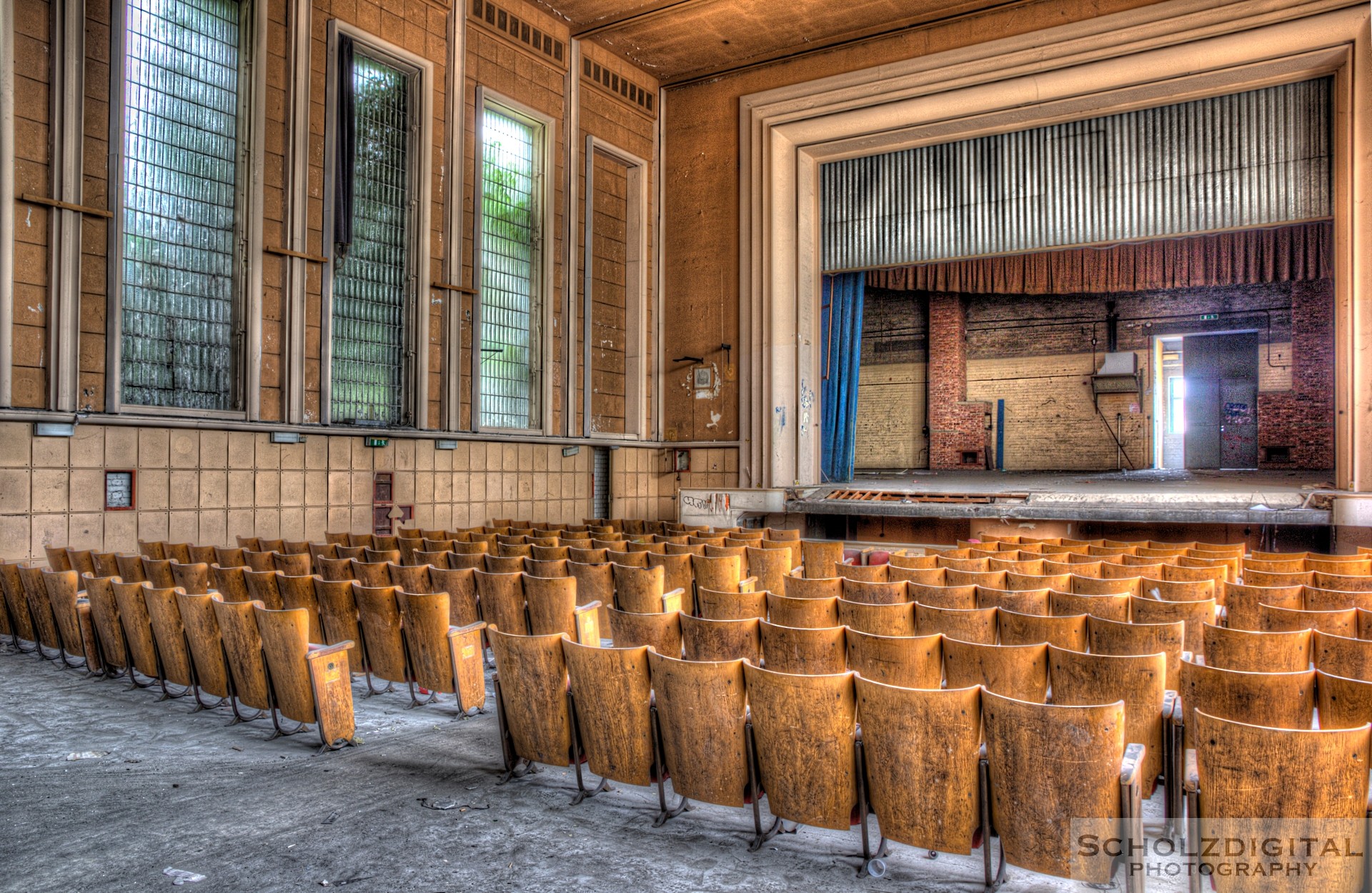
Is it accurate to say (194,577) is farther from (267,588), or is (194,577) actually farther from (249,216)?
(249,216)

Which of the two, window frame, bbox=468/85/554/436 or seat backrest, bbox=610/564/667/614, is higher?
window frame, bbox=468/85/554/436

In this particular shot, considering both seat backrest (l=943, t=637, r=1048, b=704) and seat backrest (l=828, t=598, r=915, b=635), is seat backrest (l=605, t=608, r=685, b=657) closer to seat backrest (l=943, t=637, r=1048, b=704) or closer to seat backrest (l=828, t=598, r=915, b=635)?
seat backrest (l=828, t=598, r=915, b=635)

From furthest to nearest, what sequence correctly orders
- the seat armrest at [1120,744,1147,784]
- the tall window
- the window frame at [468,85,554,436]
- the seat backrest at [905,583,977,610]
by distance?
the tall window → the window frame at [468,85,554,436] → the seat backrest at [905,583,977,610] → the seat armrest at [1120,744,1147,784]

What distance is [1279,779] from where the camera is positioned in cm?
220

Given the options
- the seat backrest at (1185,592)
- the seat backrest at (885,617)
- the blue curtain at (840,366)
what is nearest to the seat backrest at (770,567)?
the seat backrest at (885,617)

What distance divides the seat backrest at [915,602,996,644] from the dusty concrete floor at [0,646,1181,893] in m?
1.06

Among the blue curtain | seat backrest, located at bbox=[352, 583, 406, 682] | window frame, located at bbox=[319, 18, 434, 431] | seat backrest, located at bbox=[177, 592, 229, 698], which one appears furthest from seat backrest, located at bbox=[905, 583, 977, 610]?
the blue curtain

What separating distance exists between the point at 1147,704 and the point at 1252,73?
1060 centimetres

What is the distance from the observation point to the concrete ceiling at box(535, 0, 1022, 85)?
11938 millimetres

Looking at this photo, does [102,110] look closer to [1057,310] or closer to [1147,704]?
[1147,704]

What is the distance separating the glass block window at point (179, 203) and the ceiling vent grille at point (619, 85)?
17.4 feet

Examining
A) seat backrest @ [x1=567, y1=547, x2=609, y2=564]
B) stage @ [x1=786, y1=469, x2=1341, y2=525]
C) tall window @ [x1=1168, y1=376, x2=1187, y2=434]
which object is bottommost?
seat backrest @ [x1=567, y1=547, x2=609, y2=564]

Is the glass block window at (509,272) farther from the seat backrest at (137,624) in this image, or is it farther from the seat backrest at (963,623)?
the seat backrest at (963,623)

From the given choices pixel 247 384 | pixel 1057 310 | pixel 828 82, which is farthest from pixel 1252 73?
pixel 247 384
